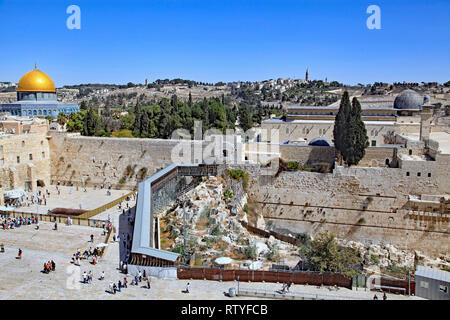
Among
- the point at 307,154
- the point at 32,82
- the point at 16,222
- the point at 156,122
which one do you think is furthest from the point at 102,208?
the point at 32,82

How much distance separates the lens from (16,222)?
17.4 m

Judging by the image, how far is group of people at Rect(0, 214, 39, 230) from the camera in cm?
1702

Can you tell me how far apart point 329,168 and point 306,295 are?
1077cm

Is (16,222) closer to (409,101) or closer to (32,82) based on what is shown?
(32,82)

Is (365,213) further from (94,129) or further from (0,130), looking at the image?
(0,130)

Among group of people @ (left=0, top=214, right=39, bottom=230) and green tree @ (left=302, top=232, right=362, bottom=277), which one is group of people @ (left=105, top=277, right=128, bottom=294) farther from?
group of people @ (left=0, top=214, right=39, bottom=230)

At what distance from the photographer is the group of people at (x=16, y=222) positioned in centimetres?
1702

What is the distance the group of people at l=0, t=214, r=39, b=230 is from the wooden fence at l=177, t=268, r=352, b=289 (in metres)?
8.48

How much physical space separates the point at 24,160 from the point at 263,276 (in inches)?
727

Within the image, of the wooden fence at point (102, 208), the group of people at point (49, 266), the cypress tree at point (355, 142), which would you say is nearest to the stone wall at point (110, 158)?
the wooden fence at point (102, 208)

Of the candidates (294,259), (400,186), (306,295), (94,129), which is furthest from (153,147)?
(306,295)

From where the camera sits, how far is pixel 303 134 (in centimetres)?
2586

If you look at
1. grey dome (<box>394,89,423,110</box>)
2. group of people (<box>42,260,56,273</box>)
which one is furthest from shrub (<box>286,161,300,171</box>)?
group of people (<box>42,260,56,273</box>)
